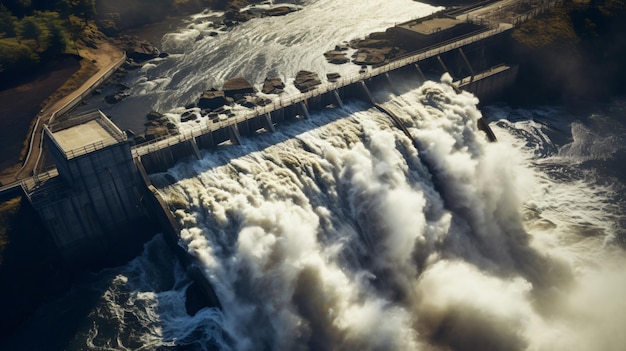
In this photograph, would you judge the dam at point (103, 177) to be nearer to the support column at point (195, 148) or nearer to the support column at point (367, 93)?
the support column at point (195, 148)

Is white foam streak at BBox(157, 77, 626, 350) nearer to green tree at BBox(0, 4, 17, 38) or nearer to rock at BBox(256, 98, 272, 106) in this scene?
rock at BBox(256, 98, 272, 106)

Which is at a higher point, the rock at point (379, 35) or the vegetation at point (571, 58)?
the rock at point (379, 35)

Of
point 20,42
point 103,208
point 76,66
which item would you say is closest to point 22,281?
point 103,208

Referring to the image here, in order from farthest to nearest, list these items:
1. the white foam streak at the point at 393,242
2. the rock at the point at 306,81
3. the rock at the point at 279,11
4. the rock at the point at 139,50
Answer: the rock at the point at 279,11, the rock at the point at 139,50, the rock at the point at 306,81, the white foam streak at the point at 393,242

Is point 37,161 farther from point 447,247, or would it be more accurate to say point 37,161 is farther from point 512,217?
point 512,217

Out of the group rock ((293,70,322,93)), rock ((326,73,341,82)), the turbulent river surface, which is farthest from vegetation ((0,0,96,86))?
rock ((326,73,341,82))

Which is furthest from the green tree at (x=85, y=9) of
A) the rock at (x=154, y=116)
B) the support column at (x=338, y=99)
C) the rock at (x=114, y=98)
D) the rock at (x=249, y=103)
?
the support column at (x=338, y=99)

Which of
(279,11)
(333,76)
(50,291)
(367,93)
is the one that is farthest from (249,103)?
(279,11)
